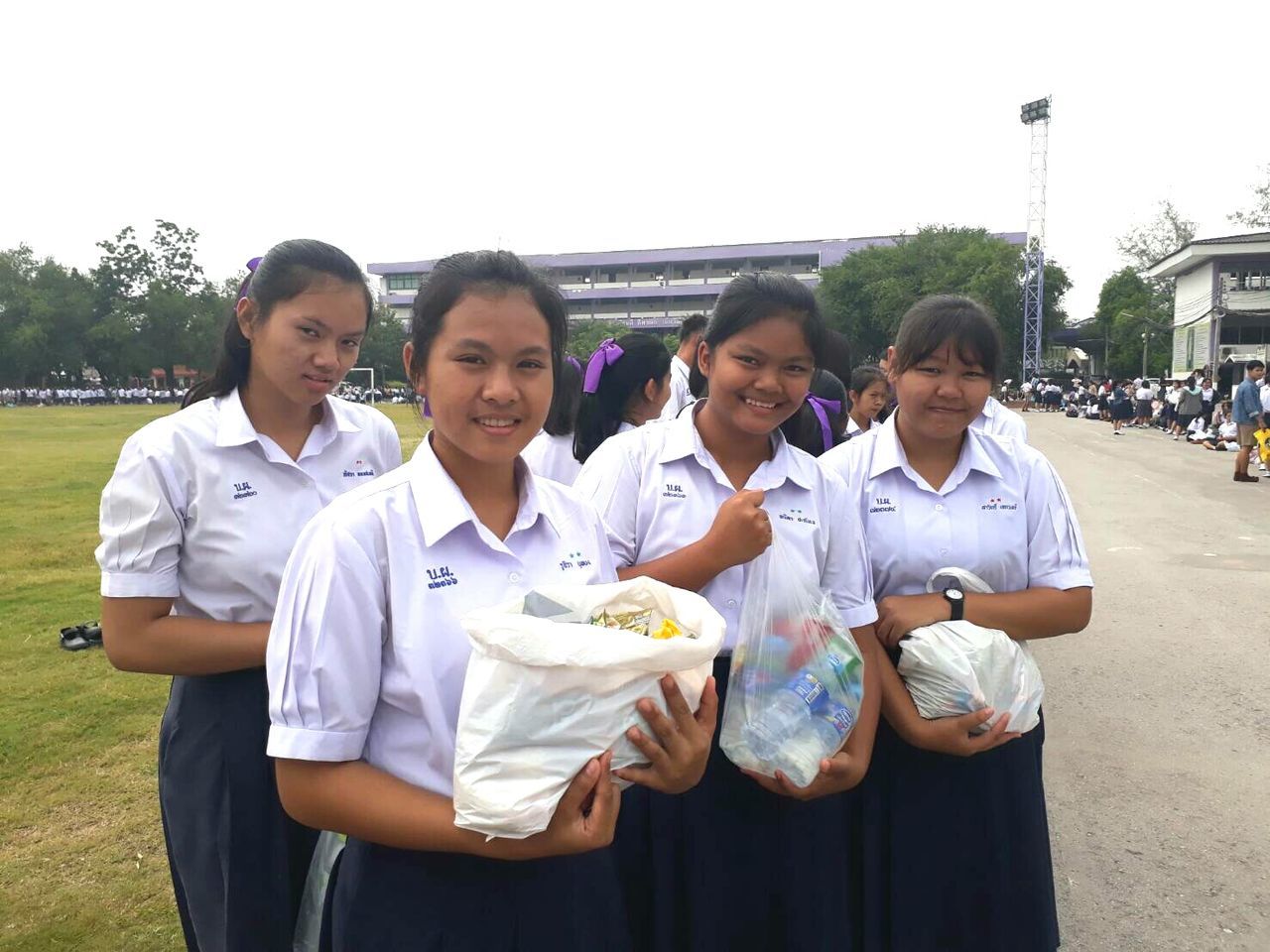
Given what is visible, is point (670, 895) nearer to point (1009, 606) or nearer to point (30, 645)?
point (1009, 606)

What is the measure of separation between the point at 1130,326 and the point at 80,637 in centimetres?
5207

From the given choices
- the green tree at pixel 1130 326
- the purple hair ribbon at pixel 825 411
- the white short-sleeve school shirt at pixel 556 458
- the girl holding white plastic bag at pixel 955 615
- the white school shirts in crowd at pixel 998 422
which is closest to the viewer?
the girl holding white plastic bag at pixel 955 615

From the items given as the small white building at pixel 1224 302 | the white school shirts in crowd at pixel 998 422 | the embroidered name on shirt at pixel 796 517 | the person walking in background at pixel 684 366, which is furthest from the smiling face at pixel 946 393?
the small white building at pixel 1224 302

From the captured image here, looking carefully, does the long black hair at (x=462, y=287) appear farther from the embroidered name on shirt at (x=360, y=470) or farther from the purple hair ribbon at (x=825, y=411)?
the purple hair ribbon at (x=825, y=411)

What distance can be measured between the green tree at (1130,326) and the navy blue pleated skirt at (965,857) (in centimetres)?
4810

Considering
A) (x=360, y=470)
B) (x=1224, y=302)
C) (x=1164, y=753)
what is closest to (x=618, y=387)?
(x=360, y=470)

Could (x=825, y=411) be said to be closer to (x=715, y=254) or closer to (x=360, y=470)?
(x=360, y=470)

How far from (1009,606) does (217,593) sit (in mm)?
1792

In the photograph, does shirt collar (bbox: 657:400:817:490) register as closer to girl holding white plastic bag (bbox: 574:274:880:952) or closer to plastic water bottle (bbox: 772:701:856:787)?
girl holding white plastic bag (bbox: 574:274:880:952)

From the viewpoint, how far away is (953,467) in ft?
7.36

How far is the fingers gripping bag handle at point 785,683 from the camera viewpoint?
1689 millimetres

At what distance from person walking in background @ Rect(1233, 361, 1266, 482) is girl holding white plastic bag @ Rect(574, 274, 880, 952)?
44.2 ft

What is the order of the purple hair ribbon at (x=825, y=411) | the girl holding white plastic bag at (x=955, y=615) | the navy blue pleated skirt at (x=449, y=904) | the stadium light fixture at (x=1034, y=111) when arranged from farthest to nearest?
the stadium light fixture at (x=1034, y=111)
the purple hair ribbon at (x=825, y=411)
the girl holding white plastic bag at (x=955, y=615)
the navy blue pleated skirt at (x=449, y=904)

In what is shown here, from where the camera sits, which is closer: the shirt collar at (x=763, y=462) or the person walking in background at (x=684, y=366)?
the shirt collar at (x=763, y=462)
